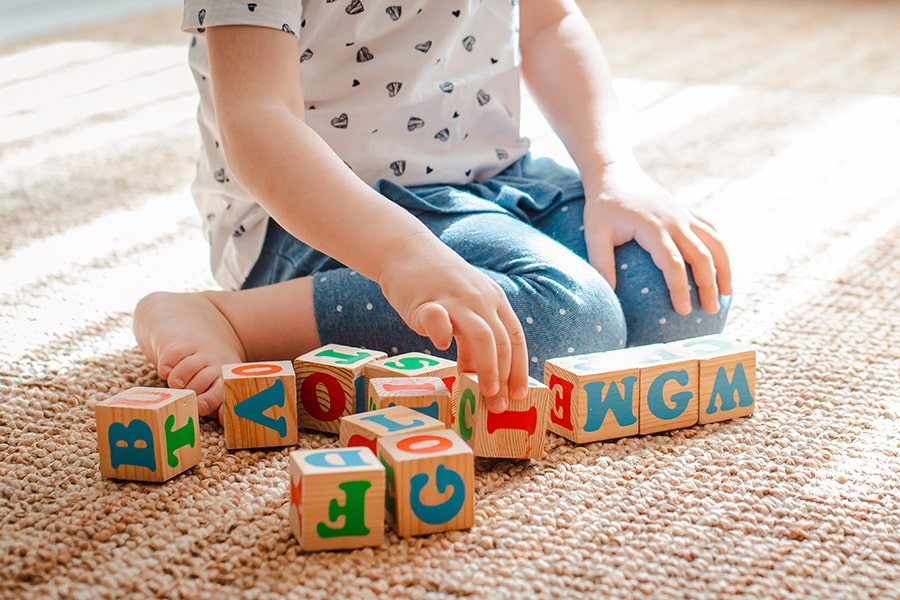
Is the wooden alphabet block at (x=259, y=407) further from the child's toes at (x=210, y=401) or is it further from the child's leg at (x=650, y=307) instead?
the child's leg at (x=650, y=307)

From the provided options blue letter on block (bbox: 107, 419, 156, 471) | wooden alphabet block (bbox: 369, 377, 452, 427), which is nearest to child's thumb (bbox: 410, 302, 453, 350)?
wooden alphabet block (bbox: 369, 377, 452, 427)

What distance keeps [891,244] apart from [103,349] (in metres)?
0.91

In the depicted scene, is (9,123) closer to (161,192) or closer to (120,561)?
(161,192)

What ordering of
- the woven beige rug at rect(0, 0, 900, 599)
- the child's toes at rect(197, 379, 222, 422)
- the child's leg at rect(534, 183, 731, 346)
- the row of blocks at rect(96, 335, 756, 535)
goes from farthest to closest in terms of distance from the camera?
1. the child's leg at rect(534, 183, 731, 346)
2. the child's toes at rect(197, 379, 222, 422)
3. the row of blocks at rect(96, 335, 756, 535)
4. the woven beige rug at rect(0, 0, 900, 599)

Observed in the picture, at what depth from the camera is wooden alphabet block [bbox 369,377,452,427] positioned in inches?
28.9

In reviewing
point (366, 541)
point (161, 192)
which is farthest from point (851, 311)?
point (161, 192)

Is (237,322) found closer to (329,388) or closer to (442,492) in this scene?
(329,388)

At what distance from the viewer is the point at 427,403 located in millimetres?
736

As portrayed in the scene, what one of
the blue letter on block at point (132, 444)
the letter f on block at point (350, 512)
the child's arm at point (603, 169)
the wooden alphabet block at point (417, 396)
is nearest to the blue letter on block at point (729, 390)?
the child's arm at point (603, 169)

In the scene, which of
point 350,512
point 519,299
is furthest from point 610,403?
point 350,512

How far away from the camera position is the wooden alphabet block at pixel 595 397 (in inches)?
30.0

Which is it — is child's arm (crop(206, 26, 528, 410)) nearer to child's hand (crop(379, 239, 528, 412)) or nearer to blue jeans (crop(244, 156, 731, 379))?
child's hand (crop(379, 239, 528, 412))

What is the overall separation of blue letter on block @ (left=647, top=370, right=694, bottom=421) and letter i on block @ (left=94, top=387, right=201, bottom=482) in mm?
342

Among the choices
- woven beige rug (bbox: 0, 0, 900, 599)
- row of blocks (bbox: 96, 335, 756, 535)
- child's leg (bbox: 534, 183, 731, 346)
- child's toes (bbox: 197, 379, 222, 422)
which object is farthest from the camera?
child's leg (bbox: 534, 183, 731, 346)
